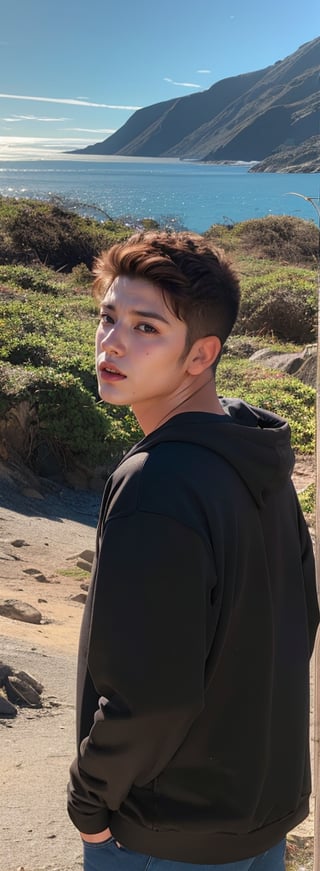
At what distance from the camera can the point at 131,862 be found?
1.44 metres

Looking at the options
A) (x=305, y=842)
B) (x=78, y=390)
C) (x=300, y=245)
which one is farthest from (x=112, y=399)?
(x=300, y=245)

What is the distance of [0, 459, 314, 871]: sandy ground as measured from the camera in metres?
2.75

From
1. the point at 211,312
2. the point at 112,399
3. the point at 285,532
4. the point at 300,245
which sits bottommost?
the point at 300,245

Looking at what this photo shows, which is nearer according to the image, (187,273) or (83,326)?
(187,273)

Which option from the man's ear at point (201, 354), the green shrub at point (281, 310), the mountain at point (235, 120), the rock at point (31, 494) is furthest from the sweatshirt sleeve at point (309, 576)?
the green shrub at point (281, 310)

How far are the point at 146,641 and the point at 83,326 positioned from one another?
12618 millimetres

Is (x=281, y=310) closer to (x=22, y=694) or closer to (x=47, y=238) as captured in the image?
(x=47, y=238)

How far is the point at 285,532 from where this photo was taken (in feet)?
5.03

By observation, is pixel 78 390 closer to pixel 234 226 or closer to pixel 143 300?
pixel 143 300

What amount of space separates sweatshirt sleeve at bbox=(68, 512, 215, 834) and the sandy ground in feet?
4.87

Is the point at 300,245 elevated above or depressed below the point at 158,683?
below

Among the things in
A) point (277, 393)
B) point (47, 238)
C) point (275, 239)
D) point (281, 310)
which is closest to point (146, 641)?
point (277, 393)

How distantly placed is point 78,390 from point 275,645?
7.89 meters

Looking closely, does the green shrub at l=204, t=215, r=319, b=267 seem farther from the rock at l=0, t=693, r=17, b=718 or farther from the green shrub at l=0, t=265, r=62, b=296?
the rock at l=0, t=693, r=17, b=718
